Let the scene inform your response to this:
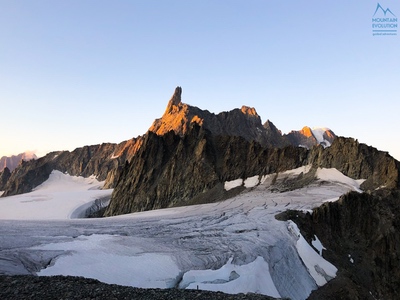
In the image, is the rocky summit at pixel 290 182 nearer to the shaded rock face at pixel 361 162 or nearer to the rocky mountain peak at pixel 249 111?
the shaded rock face at pixel 361 162

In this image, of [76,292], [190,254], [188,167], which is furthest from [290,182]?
[76,292]

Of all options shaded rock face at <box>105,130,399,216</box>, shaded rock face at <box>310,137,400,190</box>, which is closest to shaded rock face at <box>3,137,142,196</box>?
shaded rock face at <box>105,130,399,216</box>

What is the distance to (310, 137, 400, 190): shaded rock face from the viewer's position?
5844 cm

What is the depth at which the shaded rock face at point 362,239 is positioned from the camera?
33219 mm

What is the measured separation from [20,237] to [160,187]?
174ft

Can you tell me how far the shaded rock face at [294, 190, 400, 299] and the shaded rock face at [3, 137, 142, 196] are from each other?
137 m

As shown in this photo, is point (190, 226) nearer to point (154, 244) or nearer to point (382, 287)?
point (154, 244)

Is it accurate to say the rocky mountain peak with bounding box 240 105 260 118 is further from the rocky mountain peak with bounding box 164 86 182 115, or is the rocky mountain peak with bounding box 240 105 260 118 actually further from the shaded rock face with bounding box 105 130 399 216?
the shaded rock face with bounding box 105 130 399 216

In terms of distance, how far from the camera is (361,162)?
64.8m

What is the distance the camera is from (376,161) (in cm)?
6469

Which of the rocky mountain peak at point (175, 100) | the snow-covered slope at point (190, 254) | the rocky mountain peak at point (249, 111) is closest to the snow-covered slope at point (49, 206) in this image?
the snow-covered slope at point (190, 254)

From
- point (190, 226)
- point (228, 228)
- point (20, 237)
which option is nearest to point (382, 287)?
point (228, 228)

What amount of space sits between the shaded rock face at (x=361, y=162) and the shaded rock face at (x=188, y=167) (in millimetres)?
5903

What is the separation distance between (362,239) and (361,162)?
28373 mm
